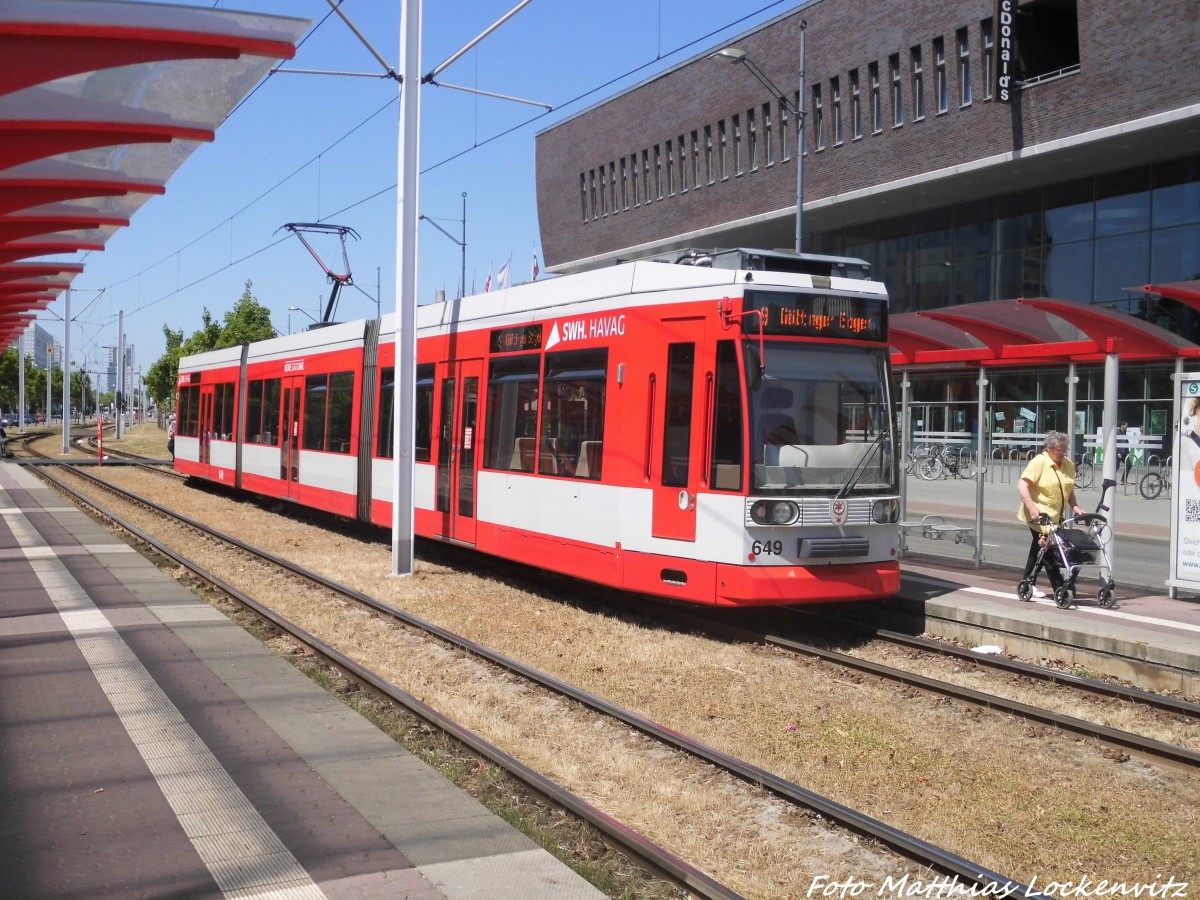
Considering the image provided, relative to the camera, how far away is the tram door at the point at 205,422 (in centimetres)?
2662

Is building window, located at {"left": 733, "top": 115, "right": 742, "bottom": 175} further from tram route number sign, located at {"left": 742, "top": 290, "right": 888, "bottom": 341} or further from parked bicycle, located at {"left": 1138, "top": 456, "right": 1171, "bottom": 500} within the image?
tram route number sign, located at {"left": 742, "top": 290, "right": 888, "bottom": 341}

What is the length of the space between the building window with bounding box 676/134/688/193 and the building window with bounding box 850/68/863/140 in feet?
27.6

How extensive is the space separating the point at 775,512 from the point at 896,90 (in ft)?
85.1

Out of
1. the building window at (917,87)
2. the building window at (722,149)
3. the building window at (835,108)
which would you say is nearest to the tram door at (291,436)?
the building window at (917,87)

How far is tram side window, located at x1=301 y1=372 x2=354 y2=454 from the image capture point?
18109 mm

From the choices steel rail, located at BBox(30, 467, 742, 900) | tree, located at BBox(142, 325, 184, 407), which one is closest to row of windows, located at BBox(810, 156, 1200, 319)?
steel rail, located at BBox(30, 467, 742, 900)

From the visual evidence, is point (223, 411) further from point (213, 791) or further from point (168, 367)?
point (168, 367)

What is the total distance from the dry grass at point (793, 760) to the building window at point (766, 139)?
28.5m

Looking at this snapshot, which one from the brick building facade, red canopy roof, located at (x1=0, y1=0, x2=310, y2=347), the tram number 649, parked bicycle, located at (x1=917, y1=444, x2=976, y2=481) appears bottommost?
the tram number 649

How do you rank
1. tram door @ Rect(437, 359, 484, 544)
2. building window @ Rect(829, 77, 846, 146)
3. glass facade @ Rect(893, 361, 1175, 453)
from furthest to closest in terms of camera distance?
building window @ Rect(829, 77, 846, 146) < glass facade @ Rect(893, 361, 1175, 453) < tram door @ Rect(437, 359, 484, 544)

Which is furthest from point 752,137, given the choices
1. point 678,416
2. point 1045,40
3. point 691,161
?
point 678,416

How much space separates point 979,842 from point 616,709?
2783 mm

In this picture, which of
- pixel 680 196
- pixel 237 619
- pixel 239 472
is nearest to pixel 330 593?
pixel 237 619

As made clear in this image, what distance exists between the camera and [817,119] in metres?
35.7
